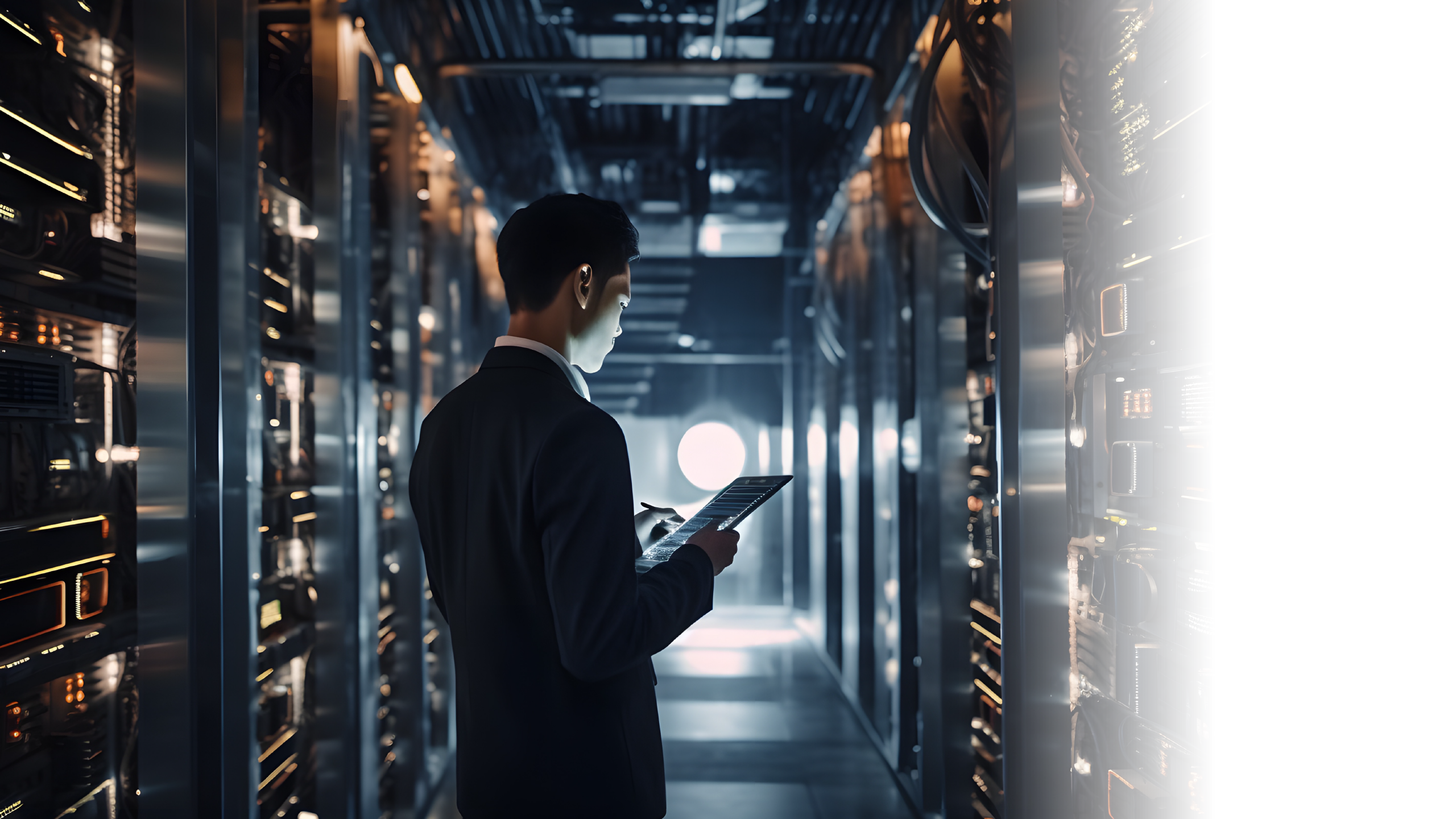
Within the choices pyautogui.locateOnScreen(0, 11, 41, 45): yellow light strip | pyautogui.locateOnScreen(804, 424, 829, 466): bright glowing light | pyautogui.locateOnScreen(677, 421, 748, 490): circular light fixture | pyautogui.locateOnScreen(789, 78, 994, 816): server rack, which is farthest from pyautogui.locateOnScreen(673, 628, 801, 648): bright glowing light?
pyautogui.locateOnScreen(0, 11, 41, 45): yellow light strip

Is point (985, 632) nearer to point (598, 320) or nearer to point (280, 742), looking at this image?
point (598, 320)

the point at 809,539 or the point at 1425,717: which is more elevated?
the point at 1425,717

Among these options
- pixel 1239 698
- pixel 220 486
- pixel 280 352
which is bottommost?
pixel 1239 698

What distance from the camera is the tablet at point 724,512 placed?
→ 3.94ft

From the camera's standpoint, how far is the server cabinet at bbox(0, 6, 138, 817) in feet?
4.20

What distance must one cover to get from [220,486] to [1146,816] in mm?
1771

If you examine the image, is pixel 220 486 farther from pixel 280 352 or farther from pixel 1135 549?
pixel 1135 549

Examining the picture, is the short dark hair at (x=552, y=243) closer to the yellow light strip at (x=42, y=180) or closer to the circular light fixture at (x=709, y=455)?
the yellow light strip at (x=42, y=180)

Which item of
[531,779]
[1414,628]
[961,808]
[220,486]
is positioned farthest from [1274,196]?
[961,808]

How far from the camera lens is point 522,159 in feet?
15.2

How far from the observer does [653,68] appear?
3.11m

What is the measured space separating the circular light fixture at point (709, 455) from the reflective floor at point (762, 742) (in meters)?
1.27

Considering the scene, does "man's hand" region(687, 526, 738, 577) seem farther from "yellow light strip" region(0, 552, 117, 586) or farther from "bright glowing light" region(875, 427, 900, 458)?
"bright glowing light" region(875, 427, 900, 458)

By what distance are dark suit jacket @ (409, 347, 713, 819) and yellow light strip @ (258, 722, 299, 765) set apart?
1241 mm
